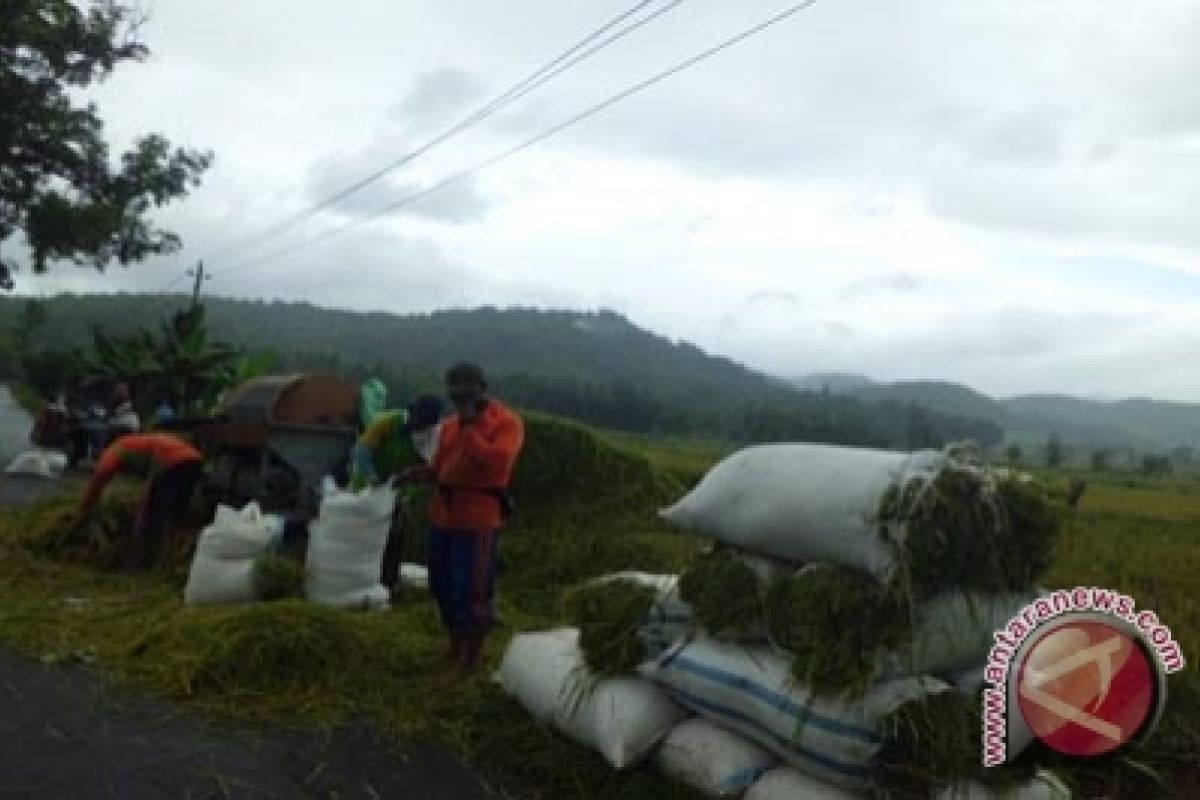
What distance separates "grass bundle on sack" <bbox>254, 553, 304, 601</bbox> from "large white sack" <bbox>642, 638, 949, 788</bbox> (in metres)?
A: 2.83

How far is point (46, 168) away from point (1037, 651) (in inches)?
651

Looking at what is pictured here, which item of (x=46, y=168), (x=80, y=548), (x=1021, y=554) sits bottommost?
(x=80, y=548)

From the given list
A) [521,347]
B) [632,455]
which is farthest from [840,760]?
[521,347]

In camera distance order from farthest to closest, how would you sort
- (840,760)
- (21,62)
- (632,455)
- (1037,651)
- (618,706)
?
(21,62)
(632,455)
(618,706)
(840,760)
(1037,651)

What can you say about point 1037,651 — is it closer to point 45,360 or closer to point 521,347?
point 45,360

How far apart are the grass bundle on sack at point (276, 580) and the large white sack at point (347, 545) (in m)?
0.06

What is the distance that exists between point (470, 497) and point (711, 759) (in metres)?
1.81

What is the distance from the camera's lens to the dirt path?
3.89m

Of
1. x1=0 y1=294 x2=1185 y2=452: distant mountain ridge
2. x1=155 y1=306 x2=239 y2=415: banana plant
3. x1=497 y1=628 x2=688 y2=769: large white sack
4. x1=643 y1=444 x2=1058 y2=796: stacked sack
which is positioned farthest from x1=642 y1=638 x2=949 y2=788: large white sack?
x1=0 y1=294 x2=1185 y2=452: distant mountain ridge

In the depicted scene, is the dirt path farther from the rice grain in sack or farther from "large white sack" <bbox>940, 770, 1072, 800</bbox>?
the rice grain in sack

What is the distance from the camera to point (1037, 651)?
9.77 ft

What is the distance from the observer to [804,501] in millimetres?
3791

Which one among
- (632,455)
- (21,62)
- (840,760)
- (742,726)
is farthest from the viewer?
(21,62)

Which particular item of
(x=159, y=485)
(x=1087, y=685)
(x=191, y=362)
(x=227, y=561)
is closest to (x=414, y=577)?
(x=227, y=561)
